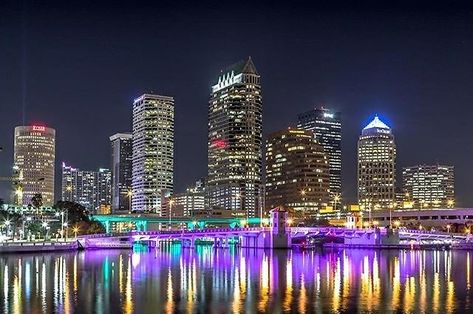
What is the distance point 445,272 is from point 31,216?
117 m

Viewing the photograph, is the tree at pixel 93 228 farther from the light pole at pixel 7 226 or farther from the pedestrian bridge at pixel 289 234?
the light pole at pixel 7 226

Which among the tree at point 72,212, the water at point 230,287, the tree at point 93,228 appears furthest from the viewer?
the tree at point 93,228

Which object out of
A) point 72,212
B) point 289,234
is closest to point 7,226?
point 72,212

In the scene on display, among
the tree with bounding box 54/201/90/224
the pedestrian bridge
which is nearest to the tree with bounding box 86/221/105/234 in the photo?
the tree with bounding box 54/201/90/224

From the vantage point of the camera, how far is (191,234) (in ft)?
563

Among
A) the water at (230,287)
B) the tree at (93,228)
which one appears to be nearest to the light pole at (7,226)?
the tree at (93,228)

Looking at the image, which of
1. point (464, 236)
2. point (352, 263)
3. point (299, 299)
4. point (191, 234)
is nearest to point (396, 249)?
point (464, 236)

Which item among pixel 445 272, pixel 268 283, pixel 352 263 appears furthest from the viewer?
pixel 352 263

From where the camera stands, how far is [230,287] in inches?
2933

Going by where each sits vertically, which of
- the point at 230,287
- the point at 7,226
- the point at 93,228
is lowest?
the point at 230,287

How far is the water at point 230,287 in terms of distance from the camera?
5910cm

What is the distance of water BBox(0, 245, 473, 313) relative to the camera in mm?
59100

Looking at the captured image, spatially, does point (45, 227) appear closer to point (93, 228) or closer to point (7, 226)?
point (7, 226)

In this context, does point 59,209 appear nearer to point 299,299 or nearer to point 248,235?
point 248,235
